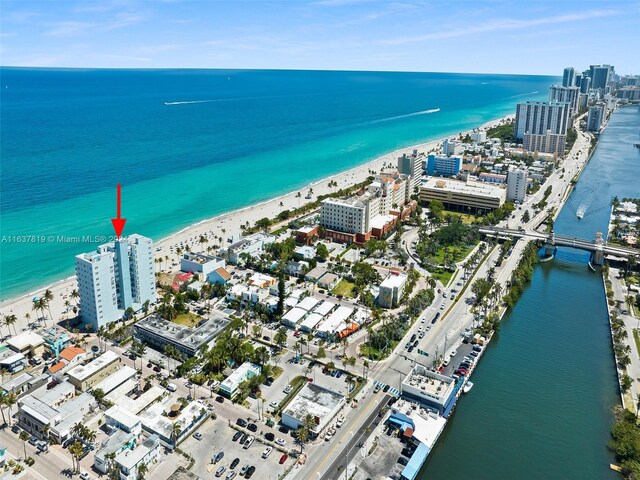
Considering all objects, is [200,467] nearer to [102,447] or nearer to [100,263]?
[102,447]

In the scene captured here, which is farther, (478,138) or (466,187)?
(478,138)

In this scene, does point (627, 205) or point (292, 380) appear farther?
point (627, 205)

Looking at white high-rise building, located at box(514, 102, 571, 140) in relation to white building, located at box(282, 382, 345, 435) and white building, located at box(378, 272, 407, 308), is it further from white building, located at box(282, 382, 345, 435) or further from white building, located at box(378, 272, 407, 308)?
white building, located at box(282, 382, 345, 435)

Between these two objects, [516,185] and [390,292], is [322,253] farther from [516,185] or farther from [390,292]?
[516,185]

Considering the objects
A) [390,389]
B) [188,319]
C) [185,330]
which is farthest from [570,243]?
[185,330]

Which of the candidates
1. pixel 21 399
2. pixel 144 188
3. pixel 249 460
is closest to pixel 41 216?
pixel 144 188

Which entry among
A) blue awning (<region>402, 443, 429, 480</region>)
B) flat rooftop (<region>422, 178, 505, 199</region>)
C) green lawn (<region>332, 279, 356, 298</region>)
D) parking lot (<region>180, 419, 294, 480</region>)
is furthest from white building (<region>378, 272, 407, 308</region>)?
flat rooftop (<region>422, 178, 505, 199</region>)
